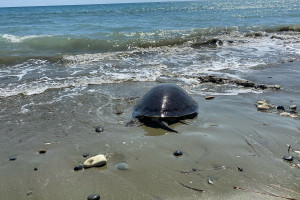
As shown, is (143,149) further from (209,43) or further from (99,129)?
(209,43)

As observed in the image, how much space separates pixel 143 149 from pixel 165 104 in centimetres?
117

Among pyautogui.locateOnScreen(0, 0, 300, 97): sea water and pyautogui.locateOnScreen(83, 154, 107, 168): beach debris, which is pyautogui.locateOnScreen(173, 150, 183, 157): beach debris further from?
pyautogui.locateOnScreen(0, 0, 300, 97): sea water

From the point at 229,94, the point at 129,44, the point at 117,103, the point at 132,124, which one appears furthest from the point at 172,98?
the point at 129,44

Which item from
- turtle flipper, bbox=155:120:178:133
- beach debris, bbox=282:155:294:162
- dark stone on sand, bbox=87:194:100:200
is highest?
beach debris, bbox=282:155:294:162

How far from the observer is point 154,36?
Result: 679 inches

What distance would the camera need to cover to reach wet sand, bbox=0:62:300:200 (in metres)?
3.20

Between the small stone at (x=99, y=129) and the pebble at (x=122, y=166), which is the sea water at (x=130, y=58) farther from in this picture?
the pebble at (x=122, y=166)

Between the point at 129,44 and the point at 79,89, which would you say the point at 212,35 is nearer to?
the point at 129,44

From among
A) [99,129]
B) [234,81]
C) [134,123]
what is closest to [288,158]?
[134,123]

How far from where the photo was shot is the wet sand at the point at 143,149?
320 centimetres

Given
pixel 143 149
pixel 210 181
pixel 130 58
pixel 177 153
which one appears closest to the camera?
pixel 210 181

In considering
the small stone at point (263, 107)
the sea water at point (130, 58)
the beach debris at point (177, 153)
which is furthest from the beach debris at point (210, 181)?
the sea water at point (130, 58)

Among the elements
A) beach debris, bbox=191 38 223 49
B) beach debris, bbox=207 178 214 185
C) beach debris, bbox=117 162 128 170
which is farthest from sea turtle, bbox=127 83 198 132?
beach debris, bbox=191 38 223 49

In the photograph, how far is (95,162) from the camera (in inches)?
144
